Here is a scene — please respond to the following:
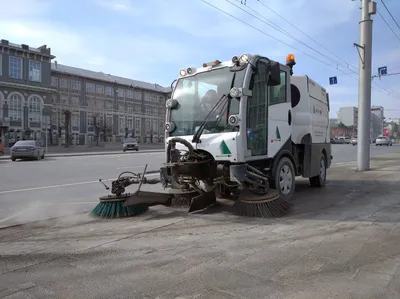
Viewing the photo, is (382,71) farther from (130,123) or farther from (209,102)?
(130,123)

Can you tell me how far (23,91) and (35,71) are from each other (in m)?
4.38

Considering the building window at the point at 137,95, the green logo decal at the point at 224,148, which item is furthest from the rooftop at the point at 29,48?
the green logo decal at the point at 224,148

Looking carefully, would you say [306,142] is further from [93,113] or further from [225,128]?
[93,113]

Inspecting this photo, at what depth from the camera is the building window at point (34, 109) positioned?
209ft

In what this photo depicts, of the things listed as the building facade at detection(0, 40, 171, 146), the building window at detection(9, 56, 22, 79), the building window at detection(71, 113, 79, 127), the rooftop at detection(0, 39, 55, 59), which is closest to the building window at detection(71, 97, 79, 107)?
the building facade at detection(0, 40, 171, 146)

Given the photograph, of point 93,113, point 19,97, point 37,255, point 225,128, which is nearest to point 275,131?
point 225,128

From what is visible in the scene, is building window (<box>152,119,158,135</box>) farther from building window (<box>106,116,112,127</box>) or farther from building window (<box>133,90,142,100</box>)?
building window (<box>106,116,112,127</box>)

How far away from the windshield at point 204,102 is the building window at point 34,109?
64.6m

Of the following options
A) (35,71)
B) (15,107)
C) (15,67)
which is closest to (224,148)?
(15,107)

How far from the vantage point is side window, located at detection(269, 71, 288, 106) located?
22.3ft

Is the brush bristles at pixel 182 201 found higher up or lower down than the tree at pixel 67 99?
lower down

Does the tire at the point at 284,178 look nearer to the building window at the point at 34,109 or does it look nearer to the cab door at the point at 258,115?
the cab door at the point at 258,115

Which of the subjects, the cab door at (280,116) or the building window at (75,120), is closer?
the cab door at (280,116)

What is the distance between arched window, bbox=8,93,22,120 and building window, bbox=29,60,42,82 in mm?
4250
